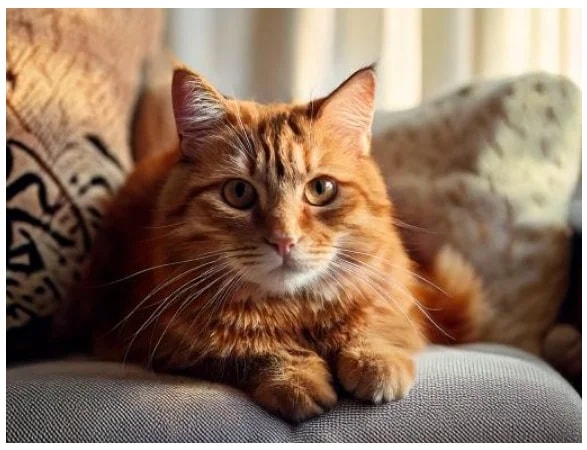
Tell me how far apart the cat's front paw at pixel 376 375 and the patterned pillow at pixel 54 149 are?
712 millimetres

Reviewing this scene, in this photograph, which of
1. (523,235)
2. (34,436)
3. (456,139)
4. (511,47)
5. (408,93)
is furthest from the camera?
(408,93)

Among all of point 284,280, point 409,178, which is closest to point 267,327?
point 284,280

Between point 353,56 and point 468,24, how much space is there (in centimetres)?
35

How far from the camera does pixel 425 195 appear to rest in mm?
1512

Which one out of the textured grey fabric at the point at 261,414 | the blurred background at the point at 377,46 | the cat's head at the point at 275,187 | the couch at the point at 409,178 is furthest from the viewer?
the blurred background at the point at 377,46

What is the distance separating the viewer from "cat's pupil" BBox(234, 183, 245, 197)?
1.07 meters

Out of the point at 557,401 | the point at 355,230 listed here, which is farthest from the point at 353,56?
the point at 557,401

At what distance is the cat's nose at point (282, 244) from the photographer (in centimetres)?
98

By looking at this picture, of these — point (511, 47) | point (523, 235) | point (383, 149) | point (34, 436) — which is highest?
point (511, 47)

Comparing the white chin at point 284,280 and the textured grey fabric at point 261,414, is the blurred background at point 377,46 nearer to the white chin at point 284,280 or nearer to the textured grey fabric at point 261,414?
the white chin at point 284,280

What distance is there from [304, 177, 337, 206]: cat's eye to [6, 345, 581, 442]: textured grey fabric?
314 millimetres

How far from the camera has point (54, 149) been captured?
1471mm

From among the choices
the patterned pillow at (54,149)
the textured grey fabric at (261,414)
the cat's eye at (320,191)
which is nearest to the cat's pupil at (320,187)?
the cat's eye at (320,191)

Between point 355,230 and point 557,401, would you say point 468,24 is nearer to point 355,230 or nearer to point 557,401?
point 355,230
